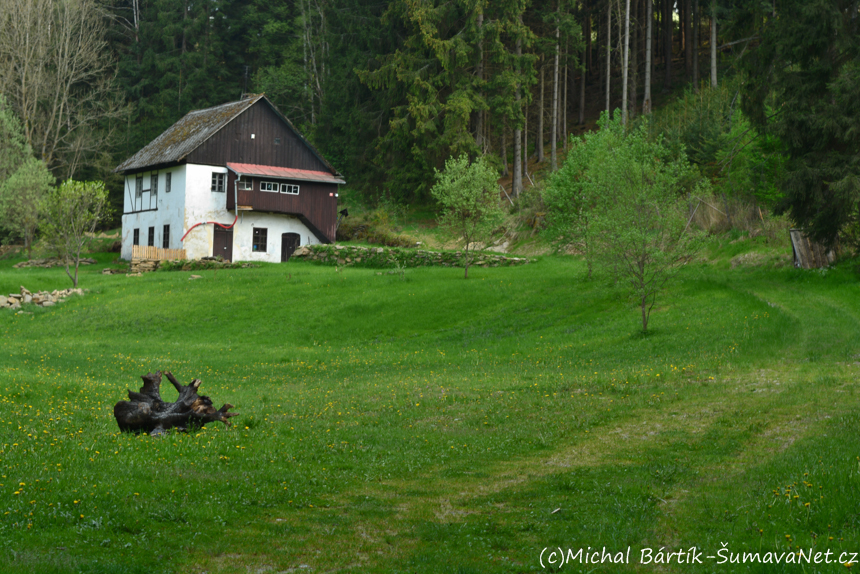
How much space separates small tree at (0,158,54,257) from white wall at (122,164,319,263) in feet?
28.7

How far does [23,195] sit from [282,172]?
21392mm

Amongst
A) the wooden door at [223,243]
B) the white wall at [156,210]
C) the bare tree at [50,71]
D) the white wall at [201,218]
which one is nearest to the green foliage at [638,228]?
the white wall at [201,218]

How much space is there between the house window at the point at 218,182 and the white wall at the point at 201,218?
254 mm

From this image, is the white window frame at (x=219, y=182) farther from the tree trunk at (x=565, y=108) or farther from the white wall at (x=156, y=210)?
the tree trunk at (x=565, y=108)

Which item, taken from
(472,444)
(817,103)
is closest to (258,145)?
(817,103)

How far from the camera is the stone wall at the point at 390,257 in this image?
4269 cm

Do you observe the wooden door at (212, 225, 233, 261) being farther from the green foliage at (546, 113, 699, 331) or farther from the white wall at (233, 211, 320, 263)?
the green foliage at (546, 113, 699, 331)

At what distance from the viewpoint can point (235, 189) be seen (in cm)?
5253

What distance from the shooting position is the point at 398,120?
53.3 meters

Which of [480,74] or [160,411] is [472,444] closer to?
[160,411]

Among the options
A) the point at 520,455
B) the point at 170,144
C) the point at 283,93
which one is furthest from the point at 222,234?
the point at 520,455

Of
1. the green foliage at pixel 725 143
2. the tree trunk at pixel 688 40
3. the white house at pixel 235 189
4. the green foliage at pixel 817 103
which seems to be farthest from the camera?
the tree trunk at pixel 688 40

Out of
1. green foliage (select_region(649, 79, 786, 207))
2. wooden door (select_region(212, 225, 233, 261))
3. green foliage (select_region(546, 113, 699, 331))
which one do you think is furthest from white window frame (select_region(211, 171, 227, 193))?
green foliage (select_region(546, 113, 699, 331))

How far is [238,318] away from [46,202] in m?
17.5
